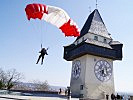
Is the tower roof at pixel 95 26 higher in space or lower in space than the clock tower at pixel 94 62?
higher

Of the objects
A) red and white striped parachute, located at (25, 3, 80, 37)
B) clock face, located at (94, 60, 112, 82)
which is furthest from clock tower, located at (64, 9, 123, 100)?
red and white striped parachute, located at (25, 3, 80, 37)

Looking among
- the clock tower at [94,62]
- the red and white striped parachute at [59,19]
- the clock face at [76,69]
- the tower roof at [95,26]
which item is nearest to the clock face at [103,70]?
the clock tower at [94,62]

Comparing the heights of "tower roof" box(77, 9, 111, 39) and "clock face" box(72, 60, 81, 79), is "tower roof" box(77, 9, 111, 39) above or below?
above

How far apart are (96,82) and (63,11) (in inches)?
559

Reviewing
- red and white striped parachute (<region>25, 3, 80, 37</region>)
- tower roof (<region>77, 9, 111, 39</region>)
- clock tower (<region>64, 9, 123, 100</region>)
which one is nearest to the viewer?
red and white striped parachute (<region>25, 3, 80, 37</region>)

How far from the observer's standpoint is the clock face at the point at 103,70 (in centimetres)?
2665

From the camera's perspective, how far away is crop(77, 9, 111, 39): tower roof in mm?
28703

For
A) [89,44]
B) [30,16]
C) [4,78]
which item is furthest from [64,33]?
[4,78]

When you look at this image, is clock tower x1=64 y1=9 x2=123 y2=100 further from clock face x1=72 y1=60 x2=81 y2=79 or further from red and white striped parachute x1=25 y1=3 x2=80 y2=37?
red and white striped parachute x1=25 y1=3 x2=80 y2=37

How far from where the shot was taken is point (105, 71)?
89.6 feet

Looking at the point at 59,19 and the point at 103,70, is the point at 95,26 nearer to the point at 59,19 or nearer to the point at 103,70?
the point at 103,70

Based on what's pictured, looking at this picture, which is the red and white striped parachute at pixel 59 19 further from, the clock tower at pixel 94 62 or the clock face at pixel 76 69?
the clock face at pixel 76 69

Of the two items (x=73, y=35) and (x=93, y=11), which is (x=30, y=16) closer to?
(x=73, y=35)

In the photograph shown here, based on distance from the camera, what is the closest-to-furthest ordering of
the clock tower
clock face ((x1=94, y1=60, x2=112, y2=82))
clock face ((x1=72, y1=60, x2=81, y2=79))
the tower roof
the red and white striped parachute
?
the red and white striped parachute
the clock tower
clock face ((x1=94, y1=60, x2=112, y2=82))
clock face ((x1=72, y1=60, x2=81, y2=79))
the tower roof
